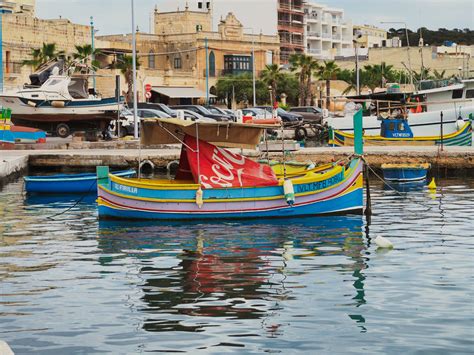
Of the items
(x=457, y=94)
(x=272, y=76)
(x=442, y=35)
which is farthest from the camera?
(x=442, y=35)

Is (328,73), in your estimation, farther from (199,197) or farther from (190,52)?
(199,197)

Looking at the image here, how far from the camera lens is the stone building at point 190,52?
9575 cm

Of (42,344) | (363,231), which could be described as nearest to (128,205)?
(363,231)

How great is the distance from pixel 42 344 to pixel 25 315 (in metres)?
1.77

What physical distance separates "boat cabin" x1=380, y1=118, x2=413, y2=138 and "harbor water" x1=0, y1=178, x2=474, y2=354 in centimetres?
1861

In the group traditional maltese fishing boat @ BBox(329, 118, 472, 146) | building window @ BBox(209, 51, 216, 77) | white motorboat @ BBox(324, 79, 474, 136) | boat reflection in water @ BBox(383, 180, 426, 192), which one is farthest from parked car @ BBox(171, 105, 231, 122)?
building window @ BBox(209, 51, 216, 77)

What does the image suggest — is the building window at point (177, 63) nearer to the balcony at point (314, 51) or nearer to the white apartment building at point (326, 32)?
the white apartment building at point (326, 32)

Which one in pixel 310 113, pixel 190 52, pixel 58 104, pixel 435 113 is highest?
pixel 190 52

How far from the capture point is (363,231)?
941 inches

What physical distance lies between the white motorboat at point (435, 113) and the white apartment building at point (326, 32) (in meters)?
79.9

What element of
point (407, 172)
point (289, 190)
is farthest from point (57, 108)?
point (289, 190)

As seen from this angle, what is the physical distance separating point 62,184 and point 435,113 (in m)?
22.4

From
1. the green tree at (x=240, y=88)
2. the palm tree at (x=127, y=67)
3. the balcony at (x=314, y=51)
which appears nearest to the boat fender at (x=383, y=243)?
the palm tree at (x=127, y=67)

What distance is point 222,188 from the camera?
25.3m
